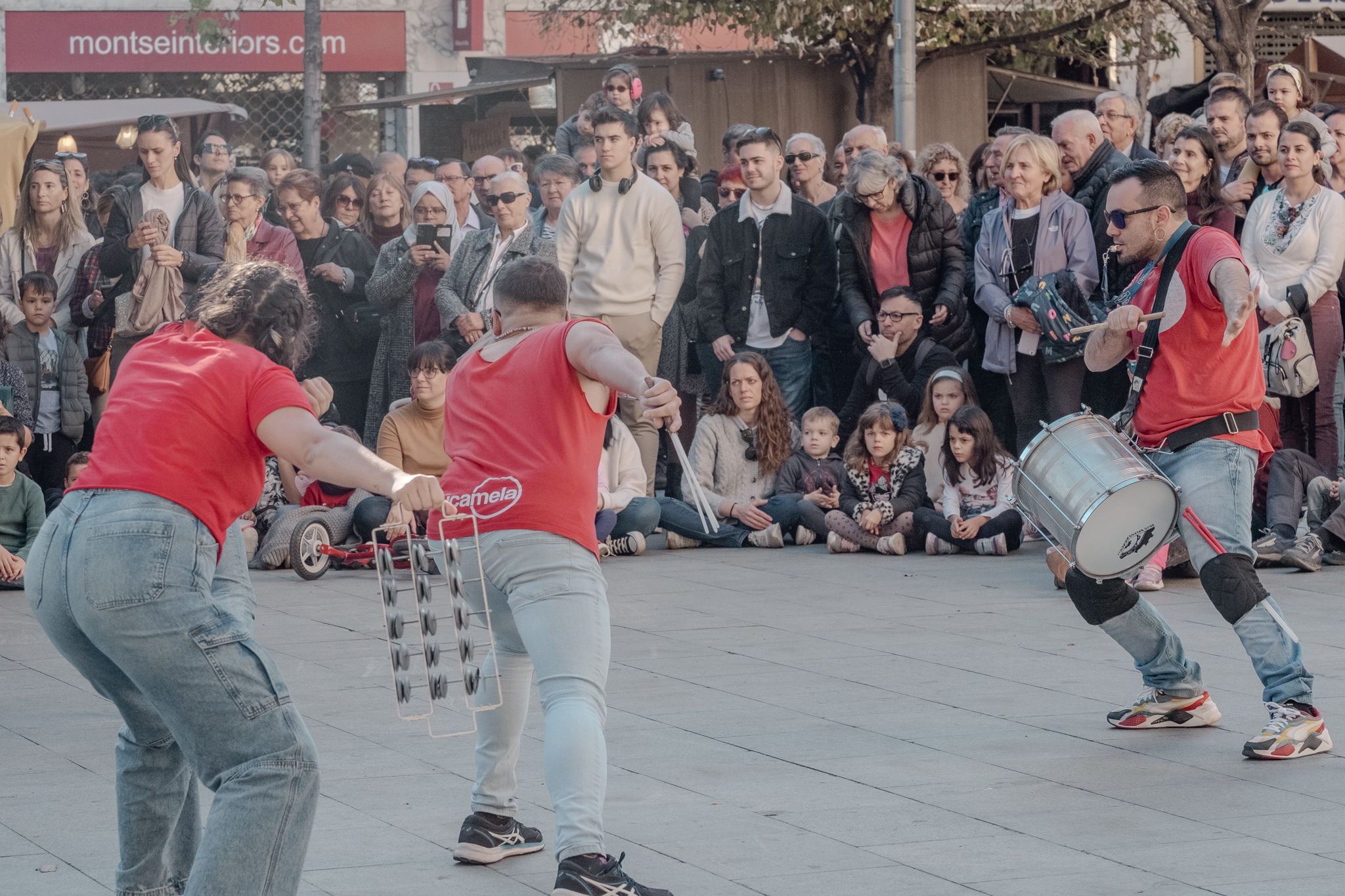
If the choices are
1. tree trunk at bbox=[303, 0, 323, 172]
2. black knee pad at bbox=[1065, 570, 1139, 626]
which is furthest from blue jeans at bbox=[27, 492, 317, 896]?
tree trunk at bbox=[303, 0, 323, 172]

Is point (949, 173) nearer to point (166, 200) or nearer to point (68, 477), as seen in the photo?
point (166, 200)

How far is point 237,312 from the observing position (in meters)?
4.16

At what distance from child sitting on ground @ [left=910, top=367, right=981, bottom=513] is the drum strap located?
166 inches

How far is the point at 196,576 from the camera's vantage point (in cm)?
394

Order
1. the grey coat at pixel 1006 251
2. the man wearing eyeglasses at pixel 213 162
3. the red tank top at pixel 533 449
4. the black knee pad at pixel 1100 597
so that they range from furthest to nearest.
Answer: the man wearing eyeglasses at pixel 213 162 → the grey coat at pixel 1006 251 → the black knee pad at pixel 1100 597 → the red tank top at pixel 533 449

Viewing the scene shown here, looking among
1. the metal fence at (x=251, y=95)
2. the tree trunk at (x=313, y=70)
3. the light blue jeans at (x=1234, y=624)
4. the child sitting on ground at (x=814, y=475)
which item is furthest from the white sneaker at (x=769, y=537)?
the metal fence at (x=251, y=95)

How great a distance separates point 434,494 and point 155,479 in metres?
0.59

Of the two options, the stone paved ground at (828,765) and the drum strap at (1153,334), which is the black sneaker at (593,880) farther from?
the drum strap at (1153,334)

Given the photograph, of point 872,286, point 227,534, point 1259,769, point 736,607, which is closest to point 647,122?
point 872,286

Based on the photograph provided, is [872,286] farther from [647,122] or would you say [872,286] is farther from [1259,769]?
[1259,769]

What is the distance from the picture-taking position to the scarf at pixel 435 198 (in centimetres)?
1164

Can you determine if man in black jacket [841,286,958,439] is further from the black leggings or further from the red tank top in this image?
the red tank top

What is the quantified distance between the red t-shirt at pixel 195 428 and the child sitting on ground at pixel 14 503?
6.28m

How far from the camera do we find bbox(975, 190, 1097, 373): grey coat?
10.2m
